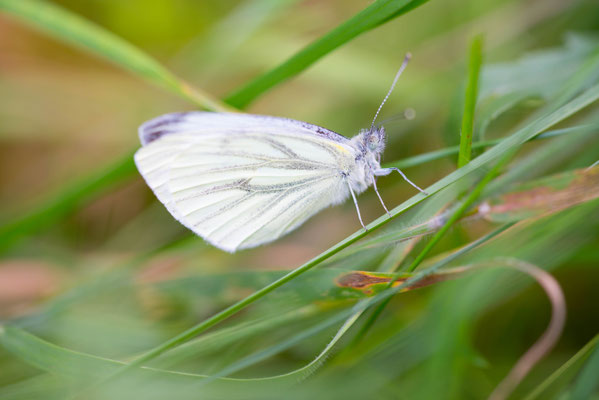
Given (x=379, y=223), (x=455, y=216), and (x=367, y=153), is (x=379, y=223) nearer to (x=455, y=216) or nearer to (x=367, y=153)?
(x=455, y=216)

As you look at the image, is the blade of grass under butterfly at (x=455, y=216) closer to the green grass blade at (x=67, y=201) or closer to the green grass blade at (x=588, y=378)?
the green grass blade at (x=588, y=378)

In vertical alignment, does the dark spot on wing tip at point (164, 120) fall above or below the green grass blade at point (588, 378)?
above

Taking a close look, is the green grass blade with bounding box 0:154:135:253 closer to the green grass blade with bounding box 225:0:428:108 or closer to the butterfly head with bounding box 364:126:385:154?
the green grass blade with bounding box 225:0:428:108

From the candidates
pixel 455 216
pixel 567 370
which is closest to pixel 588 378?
pixel 567 370

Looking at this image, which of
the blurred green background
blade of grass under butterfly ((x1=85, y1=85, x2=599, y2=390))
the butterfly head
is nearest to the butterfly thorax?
the butterfly head

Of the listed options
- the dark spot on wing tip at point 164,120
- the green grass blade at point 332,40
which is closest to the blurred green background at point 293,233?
the dark spot on wing tip at point 164,120

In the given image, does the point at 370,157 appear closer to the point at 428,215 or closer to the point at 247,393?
the point at 428,215

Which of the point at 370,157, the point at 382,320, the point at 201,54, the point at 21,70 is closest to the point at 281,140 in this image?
the point at 370,157
